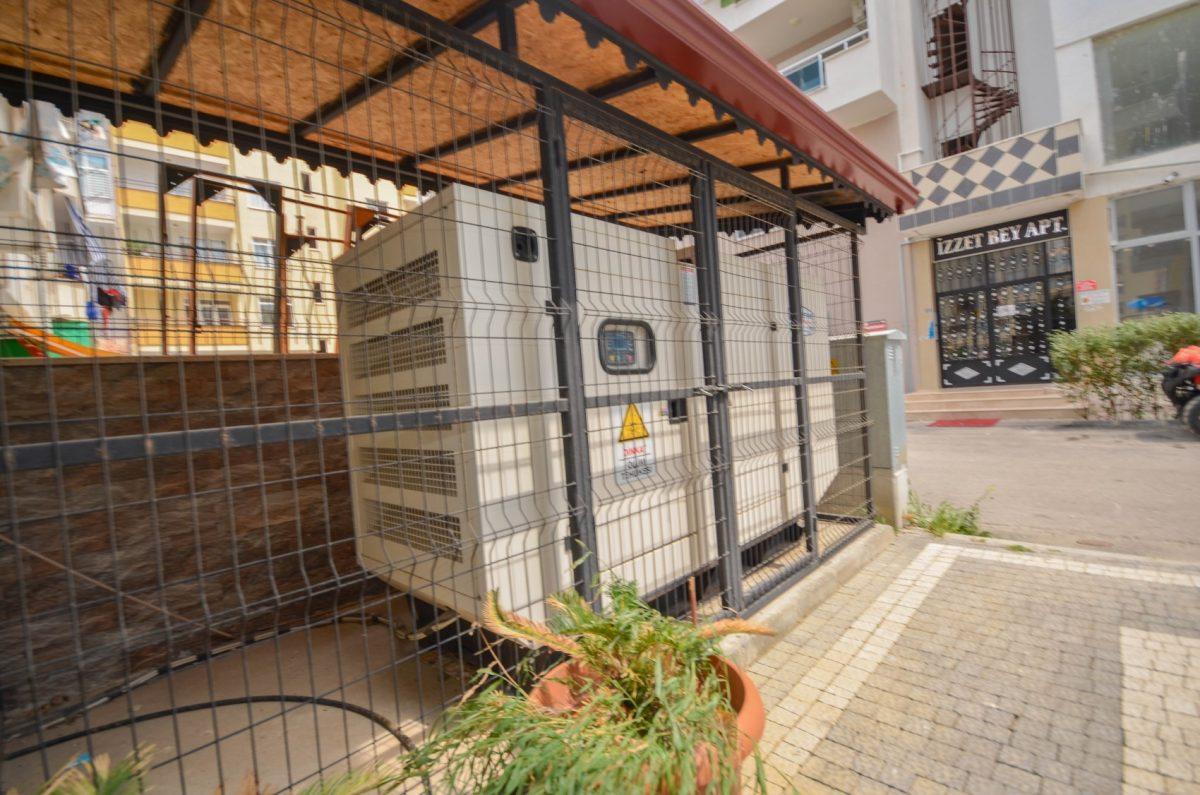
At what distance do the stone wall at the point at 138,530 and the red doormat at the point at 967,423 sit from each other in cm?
1145

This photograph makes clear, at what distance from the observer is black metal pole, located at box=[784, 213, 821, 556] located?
358cm

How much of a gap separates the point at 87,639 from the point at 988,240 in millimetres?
16147

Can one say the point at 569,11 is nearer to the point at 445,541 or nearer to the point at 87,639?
the point at 445,541

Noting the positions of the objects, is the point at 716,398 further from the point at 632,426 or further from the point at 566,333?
the point at 566,333

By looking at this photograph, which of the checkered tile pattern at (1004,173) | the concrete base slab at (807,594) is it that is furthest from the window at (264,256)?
the checkered tile pattern at (1004,173)

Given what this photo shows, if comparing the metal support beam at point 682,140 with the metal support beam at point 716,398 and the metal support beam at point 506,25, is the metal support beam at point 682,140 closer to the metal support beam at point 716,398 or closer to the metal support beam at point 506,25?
the metal support beam at point 716,398

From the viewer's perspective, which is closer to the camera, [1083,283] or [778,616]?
[778,616]

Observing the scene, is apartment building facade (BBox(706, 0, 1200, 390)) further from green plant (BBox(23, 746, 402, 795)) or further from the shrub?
green plant (BBox(23, 746, 402, 795))

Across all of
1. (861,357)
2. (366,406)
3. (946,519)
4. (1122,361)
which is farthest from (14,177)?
(1122,361)

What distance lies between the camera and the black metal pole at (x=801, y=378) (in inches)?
141

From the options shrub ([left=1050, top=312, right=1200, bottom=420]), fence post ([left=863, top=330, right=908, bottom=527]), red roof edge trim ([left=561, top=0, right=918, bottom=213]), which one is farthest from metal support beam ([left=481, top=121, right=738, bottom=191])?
shrub ([left=1050, top=312, right=1200, bottom=420])

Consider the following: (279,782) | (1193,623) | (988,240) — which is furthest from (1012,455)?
(279,782)

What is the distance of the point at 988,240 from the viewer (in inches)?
505

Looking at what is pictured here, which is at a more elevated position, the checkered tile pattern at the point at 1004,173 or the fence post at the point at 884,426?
the checkered tile pattern at the point at 1004,173
